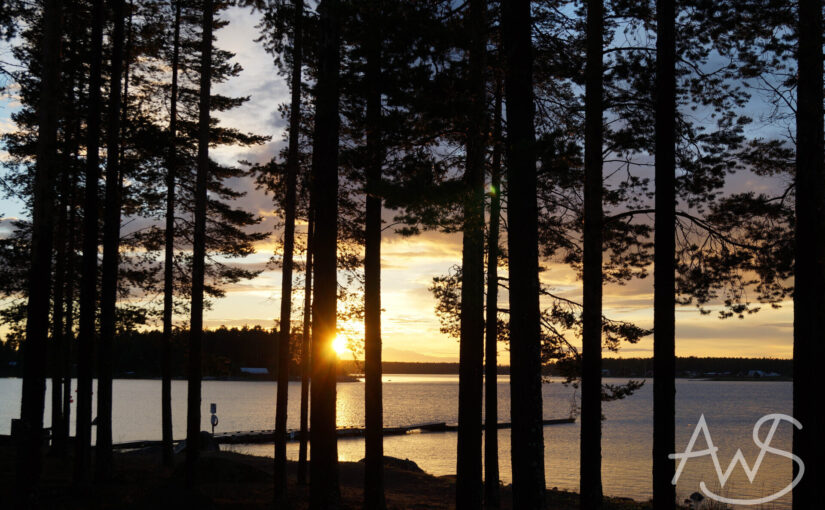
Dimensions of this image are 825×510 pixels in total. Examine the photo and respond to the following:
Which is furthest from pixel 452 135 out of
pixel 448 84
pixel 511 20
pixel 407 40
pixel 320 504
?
pixel 320 504

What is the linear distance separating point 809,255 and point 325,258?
7.93 meters

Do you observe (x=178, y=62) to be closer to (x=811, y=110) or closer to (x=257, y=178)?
(x=257, y=178)

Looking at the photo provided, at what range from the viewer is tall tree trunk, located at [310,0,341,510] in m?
10.3

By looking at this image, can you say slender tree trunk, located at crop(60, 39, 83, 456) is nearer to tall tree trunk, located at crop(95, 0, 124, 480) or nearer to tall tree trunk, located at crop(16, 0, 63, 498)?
tall tree trunk, located at crop(95, 0, 124, 480)

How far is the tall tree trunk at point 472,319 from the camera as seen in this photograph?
10.5m

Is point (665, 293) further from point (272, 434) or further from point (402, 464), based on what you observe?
point (272, 434)

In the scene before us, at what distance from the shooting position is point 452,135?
35.4 feet

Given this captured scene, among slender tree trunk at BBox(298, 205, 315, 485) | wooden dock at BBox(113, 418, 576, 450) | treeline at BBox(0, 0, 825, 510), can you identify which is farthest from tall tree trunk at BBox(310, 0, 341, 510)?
wooden dock at BBox(113, 418, 576, 450)

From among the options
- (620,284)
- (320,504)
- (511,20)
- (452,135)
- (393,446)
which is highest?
(511,20)

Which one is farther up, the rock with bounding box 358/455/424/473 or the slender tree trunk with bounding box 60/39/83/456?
the slender tree trunk with bounding box 60/39/83/456

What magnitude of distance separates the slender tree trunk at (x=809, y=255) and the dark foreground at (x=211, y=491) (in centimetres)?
668

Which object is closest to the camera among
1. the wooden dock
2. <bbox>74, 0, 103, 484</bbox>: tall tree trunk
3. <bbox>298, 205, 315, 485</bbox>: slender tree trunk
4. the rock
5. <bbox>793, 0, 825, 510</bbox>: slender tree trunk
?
<bbox>793, 0, 825, 510</bbox>: slender tree trunk

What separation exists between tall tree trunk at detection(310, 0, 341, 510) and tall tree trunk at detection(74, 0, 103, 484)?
606 centimetres

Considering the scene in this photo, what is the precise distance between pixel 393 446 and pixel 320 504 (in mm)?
42297
